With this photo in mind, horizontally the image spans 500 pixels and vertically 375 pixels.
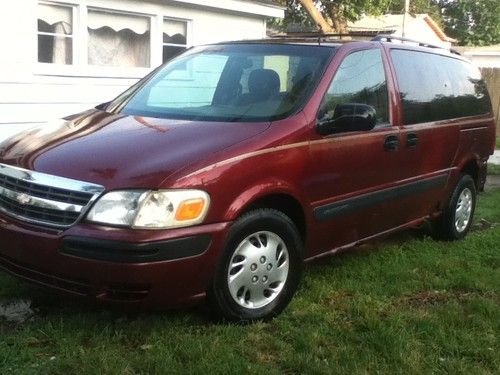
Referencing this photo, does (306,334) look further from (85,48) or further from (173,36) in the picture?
(173,36)

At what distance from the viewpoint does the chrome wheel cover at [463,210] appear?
6441 mm

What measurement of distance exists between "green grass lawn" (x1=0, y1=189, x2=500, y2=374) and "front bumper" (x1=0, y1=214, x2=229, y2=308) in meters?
0.30

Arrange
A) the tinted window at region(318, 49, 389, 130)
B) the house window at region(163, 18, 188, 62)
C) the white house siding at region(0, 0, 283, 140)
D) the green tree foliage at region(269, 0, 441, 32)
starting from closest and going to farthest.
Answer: the tinted window at region(318, 49, 389, 130), the white house siding at region(0, 0, 283, 140), the house window at region(163, 18, 188, 62), the green tree foliage at region(269, 0, 441, 32)

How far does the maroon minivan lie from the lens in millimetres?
3553

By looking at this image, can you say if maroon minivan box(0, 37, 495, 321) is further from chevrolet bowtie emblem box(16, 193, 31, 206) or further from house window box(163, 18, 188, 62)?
house window box(163, 18, 188, 62)

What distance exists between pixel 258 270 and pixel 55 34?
5696mm

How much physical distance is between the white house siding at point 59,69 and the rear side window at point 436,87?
182 inches

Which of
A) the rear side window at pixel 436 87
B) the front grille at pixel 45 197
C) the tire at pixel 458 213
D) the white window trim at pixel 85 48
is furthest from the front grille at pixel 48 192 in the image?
the white window trim at pixel 85 48

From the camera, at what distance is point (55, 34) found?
338 inches

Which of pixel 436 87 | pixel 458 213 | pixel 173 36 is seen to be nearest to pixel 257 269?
pixel 436 87

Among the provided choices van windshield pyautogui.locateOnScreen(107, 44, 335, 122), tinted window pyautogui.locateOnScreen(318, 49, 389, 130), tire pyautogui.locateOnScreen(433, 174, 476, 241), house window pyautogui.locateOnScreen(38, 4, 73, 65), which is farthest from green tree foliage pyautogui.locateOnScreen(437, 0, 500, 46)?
van windshield pyautogui.locateOnScreen(107, 44, 335, 122)

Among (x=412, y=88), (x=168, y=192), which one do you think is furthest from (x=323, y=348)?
(x=412, y=88)

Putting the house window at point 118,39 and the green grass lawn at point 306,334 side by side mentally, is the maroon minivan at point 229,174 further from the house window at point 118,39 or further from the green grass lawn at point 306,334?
the house window at point 118,39

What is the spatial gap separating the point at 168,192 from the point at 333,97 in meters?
1.57
